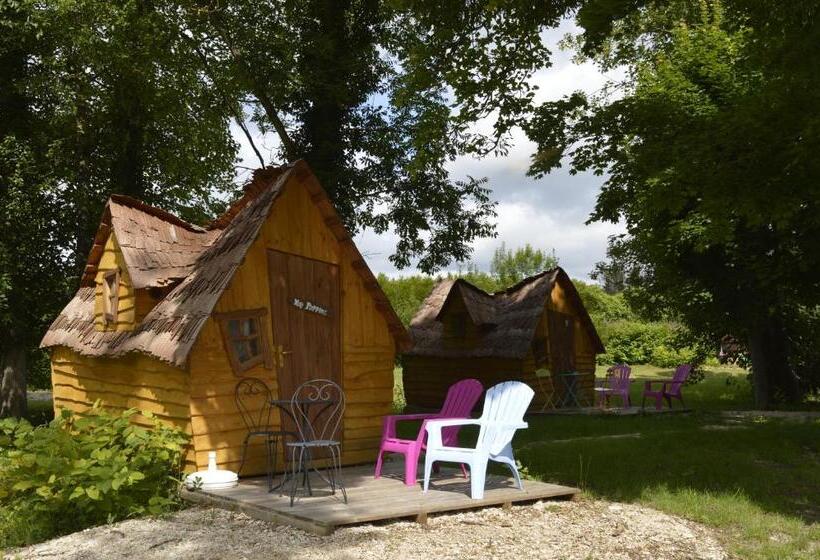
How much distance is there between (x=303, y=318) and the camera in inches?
404

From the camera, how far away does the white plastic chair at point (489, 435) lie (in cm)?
800

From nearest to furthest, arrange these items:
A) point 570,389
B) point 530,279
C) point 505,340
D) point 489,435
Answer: point 489,435
point 505,340
point 570,389
point 530,279

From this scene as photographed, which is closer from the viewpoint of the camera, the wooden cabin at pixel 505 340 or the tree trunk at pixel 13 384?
the tree trunk at pixel 13 384

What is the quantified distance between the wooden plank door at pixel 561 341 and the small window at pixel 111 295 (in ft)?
42.4

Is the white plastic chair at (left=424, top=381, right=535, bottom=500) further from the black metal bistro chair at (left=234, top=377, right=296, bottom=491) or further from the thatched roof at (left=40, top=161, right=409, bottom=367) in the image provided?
the thatched roof at (left=40, top=161, right=409, bottom=367)

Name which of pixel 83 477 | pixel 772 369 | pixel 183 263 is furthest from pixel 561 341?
pixel 83 477

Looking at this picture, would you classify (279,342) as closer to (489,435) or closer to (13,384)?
(489,435)

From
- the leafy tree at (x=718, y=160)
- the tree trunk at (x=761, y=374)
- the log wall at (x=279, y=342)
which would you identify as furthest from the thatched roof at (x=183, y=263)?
the tree trunk at (x=761, y=374)

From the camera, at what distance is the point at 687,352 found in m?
36.2

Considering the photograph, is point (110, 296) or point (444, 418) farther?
point (110, 296)

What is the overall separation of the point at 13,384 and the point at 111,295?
9953 mm

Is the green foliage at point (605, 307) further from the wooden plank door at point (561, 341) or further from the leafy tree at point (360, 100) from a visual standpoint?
the leafy tree at point (360, 100)

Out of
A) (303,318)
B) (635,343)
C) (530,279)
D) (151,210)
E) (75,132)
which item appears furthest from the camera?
(635,343)

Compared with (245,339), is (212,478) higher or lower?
lower
